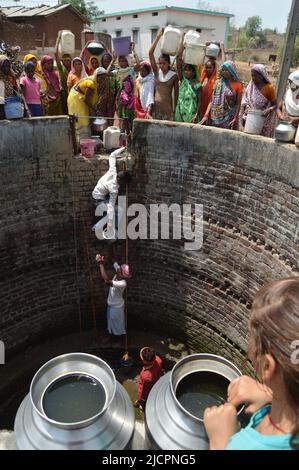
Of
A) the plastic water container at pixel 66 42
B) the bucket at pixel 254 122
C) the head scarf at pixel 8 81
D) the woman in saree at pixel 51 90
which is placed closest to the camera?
the bucket at pixel 254 122

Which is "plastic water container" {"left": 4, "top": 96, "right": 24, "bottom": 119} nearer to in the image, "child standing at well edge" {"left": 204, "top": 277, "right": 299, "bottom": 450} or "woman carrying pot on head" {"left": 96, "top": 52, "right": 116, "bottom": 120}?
"woman carrying pot on head" {"left": 96, "top": 52, "right": 116, "bottom": 120}

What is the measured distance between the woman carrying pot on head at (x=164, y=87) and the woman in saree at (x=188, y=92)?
0.19 metres

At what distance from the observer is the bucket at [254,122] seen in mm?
5090

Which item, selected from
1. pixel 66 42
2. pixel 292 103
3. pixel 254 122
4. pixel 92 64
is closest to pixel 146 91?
pixel 92 64

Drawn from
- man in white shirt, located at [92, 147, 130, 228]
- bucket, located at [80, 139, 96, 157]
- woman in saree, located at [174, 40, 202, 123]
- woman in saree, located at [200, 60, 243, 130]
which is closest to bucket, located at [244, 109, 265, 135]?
woman in saree, located at [200, 60, 243, 130]

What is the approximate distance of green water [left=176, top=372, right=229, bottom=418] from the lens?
283cm

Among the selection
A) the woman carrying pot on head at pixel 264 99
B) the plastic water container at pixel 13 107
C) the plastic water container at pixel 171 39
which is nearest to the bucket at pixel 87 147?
the plastic water container at pixel 13 107

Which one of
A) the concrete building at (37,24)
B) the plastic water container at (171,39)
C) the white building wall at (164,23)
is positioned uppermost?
the white building wall at (164,23)

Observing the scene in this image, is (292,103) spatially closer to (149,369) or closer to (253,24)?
(149,369)

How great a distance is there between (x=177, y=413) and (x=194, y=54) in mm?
5187

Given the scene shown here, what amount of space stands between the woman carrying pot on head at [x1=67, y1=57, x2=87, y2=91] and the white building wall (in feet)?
62.8

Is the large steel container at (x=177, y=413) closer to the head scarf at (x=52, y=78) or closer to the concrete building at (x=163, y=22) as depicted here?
the head scarf at (x=52, y=78)
